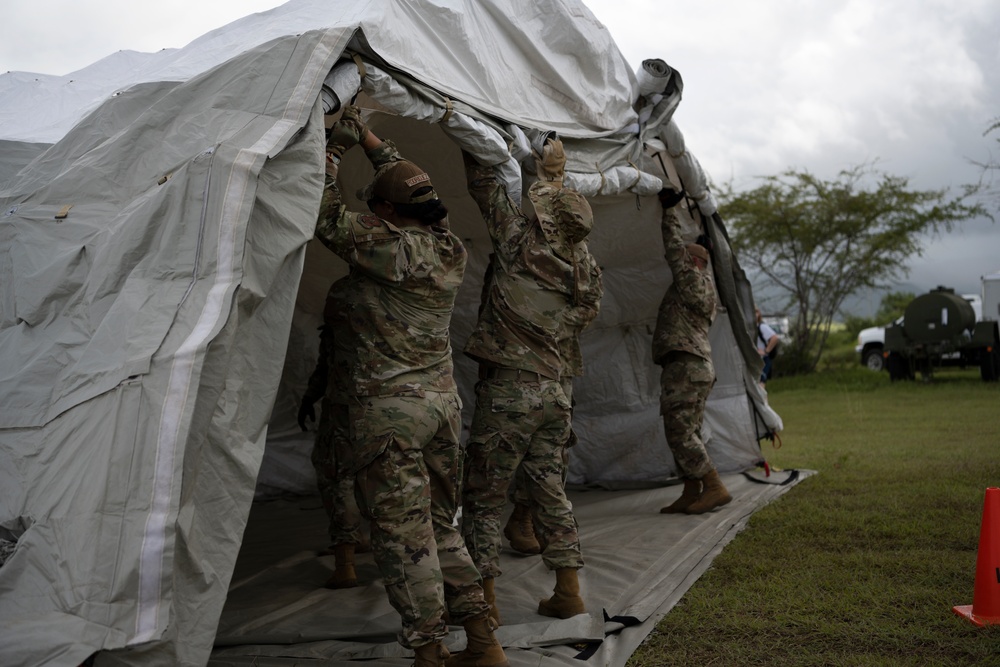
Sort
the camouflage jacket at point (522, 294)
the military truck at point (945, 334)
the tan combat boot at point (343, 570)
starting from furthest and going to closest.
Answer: the military truck at point (945, 334)
the tan combat boot at point (343, 570)
the camouflage jacket at point (522, 294)

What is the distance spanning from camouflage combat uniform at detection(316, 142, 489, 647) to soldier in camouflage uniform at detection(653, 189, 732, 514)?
3216mm

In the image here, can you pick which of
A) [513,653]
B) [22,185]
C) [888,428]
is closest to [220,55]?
[22,185]

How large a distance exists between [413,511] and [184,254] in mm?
1204

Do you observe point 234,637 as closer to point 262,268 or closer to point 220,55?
point 262,268

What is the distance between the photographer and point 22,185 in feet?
14.4

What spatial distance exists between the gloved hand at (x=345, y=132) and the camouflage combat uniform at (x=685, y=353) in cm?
337

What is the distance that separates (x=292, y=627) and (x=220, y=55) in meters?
2.60

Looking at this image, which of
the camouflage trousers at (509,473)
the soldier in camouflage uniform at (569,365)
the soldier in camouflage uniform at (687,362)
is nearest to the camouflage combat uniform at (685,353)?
the soldier in camouflage uniform at (687,362)

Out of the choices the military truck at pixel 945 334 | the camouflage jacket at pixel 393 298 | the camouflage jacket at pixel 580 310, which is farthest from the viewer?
the military truck at pixel 945 334

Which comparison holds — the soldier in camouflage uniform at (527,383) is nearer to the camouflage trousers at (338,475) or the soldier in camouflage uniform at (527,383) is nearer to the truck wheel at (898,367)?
the camouflage trousers at (338,475)

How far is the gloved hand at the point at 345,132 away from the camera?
3.89 metres

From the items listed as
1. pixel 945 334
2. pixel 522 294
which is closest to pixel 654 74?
pixel 522 294

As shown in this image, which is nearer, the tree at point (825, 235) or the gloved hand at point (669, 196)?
the gloved hand at point (669, 196)

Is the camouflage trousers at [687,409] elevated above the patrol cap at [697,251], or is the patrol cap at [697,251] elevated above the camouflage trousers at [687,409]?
the patrol cap at [697,251]
